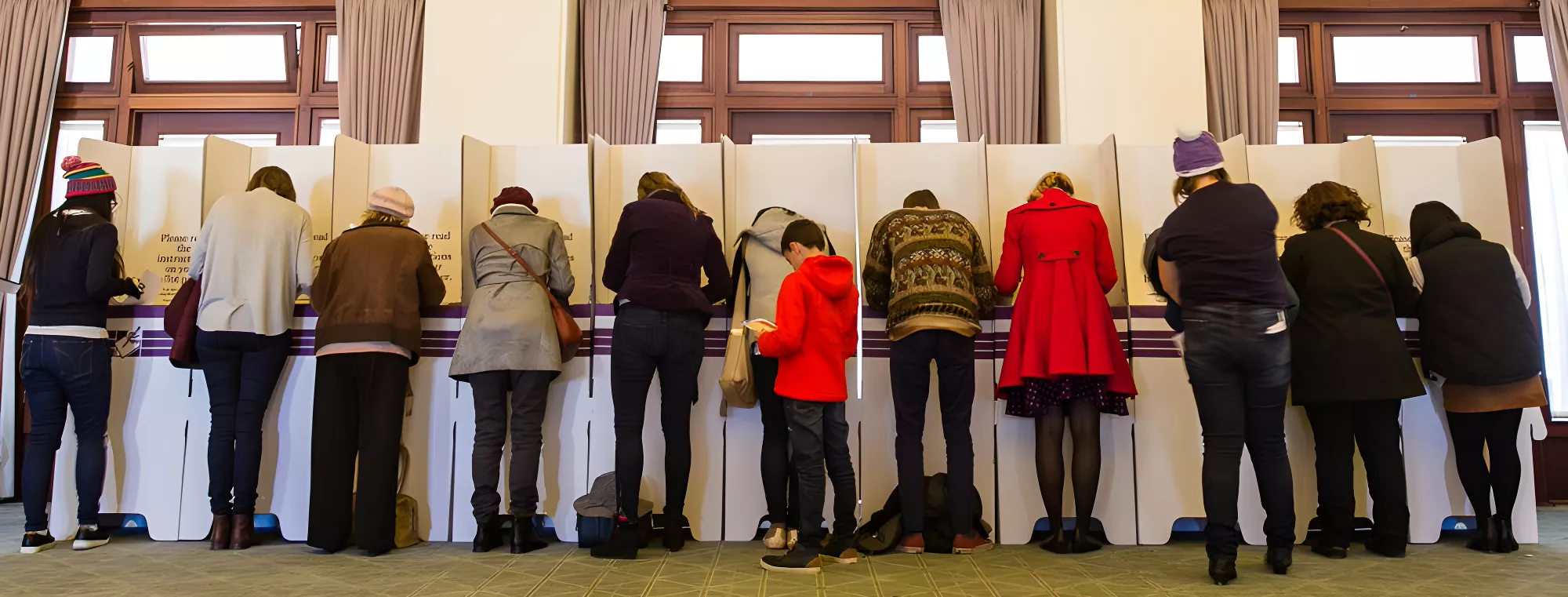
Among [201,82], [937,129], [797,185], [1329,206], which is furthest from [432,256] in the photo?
[1329,206]

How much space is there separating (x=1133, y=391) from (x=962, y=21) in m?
2.81

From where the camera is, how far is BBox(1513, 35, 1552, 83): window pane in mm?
5555

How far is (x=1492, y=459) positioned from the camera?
3.64 metres

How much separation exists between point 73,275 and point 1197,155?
4.23 meters

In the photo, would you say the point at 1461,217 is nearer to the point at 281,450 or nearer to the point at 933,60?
the point at 933,60

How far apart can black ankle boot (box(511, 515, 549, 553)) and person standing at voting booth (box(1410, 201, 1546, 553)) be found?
360 cm

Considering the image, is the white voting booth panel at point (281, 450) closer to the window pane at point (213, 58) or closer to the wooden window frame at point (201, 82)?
the wooden window frame at point (201, 82)

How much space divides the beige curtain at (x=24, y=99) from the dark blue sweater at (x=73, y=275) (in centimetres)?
206

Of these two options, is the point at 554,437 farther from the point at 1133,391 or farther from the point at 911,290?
the point at 1133,391

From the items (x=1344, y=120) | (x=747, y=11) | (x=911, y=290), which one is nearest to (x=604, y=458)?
(x=911, y=290)

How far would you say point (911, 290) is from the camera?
136 inches

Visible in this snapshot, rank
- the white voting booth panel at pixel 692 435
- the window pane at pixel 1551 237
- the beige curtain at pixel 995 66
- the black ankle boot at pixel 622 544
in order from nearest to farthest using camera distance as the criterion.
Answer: the black ankle boot at pixel 622 544 < the white voting booth panel at pixel 692 435 < the window pane at pixel 1551 237 < the beige curtain at pixel 995 66

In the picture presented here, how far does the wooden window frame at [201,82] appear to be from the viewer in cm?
570

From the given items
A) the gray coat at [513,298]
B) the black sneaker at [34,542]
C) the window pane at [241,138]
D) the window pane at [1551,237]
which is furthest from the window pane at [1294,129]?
the black sneaker at [34,542]
